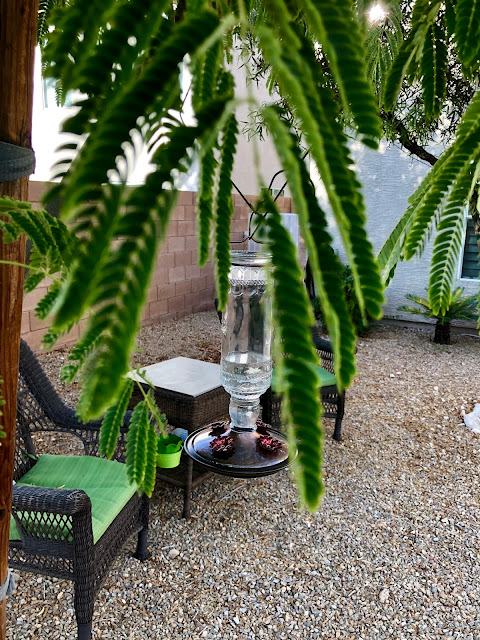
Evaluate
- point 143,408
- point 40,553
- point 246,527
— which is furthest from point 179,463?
point 143,408

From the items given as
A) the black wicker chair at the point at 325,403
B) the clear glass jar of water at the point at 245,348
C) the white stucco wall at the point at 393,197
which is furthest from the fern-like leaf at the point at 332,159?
the white stucco wall at the point at 393,197

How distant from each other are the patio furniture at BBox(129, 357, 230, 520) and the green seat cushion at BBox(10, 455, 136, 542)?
1.76 ft

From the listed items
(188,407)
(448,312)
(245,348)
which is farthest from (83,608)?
(448,312)

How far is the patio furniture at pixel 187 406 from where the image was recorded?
3125 mm

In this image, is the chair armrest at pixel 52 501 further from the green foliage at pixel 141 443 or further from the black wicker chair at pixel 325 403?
the black wicker chair at pixel 325 403

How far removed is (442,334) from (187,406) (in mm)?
5172

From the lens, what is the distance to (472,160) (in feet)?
1.56

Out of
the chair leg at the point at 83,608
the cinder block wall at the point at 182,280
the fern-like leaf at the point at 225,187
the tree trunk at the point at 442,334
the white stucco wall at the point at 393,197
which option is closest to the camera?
the fern-like leaf at the point at 225,187

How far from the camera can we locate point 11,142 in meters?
0.81

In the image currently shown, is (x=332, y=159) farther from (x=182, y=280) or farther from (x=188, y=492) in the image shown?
(x=182, y=280)

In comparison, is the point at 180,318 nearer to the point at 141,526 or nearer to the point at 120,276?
the point at 141,526

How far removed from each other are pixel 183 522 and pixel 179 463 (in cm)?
34

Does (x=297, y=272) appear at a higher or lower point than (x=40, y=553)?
higher

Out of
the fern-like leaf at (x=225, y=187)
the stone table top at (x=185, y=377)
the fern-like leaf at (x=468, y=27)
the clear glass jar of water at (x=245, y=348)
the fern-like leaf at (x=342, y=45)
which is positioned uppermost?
the fern-like leaf at (x=468, y=27)
